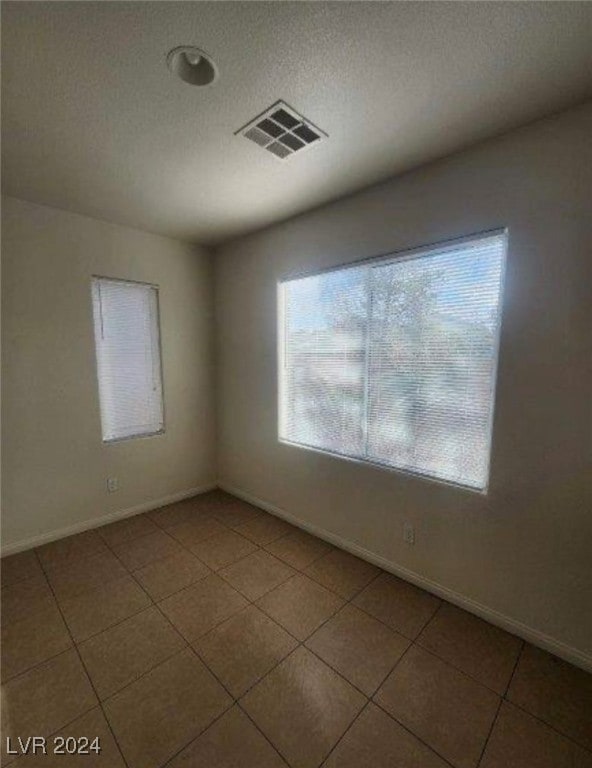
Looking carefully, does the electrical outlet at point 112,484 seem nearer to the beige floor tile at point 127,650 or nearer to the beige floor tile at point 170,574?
the beige floor tile at point 170,574

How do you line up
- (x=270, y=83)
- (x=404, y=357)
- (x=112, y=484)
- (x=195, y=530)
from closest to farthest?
(x=270, y=83) < (x=404, y=357) < (x=195, y=530) < (x=112, y=484)

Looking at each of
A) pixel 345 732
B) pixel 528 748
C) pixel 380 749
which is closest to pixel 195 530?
pixel 345 732

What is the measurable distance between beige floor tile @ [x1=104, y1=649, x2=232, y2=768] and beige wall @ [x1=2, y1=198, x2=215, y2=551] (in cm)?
175

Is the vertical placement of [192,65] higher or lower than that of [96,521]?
higher

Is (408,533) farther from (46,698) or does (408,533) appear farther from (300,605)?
(46,698)

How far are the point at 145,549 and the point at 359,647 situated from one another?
1759mm

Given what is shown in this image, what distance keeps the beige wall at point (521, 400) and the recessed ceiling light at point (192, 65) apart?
701mm

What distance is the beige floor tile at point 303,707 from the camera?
49.5 inches

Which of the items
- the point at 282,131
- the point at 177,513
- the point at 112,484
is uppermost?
the point at 282,131

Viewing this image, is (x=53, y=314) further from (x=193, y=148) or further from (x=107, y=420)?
(x=193, y=148)

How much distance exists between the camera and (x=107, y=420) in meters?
2.93

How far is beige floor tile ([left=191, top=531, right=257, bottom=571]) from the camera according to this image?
242cm

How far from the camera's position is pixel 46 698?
56.1 inches

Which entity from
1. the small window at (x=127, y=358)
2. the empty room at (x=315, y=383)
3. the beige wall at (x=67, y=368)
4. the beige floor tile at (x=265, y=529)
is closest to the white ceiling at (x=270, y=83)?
the empty room at (x=315, y=383)
